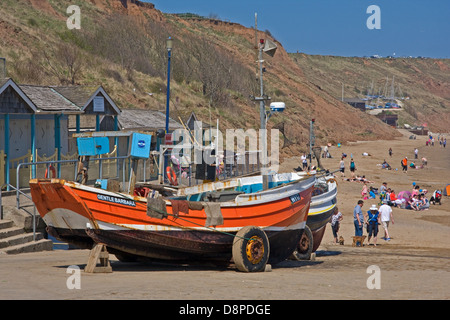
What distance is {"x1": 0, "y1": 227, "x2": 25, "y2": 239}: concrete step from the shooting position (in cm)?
1394

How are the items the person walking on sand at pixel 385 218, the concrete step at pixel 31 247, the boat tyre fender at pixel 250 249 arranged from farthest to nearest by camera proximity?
the person walking on sand at pixel 385 218, the concrete step at pixel 31 247, the boat tyre fender at pixel 250 249

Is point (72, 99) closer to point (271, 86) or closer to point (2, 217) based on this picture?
point (2, 217)

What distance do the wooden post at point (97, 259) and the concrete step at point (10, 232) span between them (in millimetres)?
3422

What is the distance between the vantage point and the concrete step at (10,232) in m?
13.9

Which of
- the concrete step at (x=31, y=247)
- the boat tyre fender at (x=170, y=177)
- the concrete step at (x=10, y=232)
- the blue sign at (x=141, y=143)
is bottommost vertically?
the concrete step at (x=31, y=247)

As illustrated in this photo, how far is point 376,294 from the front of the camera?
9.98 metres

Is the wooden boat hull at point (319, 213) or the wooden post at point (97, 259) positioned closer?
the wooden post at point (97, 259)

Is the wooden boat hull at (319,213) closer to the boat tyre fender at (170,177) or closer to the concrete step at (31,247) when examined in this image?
the boat tyre fender at (170,177)

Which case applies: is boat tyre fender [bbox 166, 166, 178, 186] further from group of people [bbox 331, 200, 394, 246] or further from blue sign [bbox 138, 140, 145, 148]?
group of people [bbox 331, 200, 394, 246]

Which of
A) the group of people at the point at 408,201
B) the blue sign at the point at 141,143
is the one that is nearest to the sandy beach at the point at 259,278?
the blue sign at the point at 141,143

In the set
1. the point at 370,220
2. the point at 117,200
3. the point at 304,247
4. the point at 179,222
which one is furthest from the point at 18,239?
the point at 370,220

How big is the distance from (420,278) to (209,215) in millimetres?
4342

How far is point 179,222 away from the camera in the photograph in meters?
12.3
